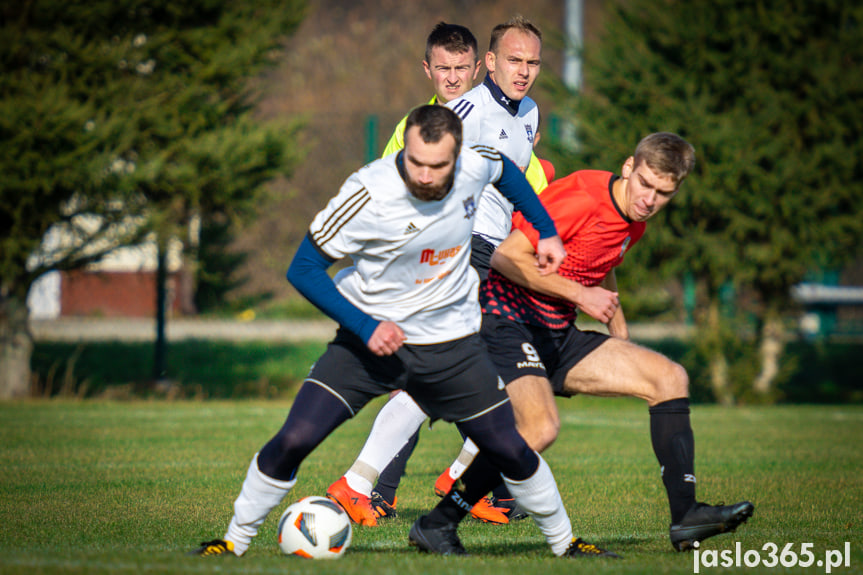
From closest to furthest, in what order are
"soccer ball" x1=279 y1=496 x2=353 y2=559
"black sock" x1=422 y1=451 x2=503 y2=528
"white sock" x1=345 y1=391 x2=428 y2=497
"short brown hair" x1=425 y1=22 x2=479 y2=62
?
"soccer ball" x1=279 y1=496 x2=353 y2=559
"black sock" x1=422 y1=451 x2=503 y2=528
"white sock" x1=345 y1=391 x2=428 y2=497
"short brown hair" x1=425 y1=22 x2=479 y2=62

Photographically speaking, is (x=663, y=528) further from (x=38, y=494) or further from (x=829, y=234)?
(x=829, y=234)

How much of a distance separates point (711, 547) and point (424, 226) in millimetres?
2381

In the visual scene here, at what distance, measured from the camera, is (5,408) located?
1234cm

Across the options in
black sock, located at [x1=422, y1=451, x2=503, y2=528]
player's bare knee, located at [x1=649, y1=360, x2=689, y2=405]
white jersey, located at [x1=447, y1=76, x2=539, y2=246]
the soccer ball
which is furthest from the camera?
white jersey, located at [x1=447, y1=76, x2=539, y2=246]

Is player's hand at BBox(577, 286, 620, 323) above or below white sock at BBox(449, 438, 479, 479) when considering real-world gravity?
above

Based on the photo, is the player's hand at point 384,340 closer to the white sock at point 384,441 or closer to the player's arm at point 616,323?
the white sock at point 384,441

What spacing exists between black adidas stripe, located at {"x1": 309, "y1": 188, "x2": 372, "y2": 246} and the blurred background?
387 inches

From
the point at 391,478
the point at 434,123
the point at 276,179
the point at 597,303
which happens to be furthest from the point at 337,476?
the point at 276,179

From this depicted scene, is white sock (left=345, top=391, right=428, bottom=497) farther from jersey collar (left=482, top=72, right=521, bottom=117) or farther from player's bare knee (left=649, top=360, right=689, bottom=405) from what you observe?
jersey collar (left=482, top=72, right=521, bottom=117)

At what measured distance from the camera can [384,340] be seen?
4062 mm

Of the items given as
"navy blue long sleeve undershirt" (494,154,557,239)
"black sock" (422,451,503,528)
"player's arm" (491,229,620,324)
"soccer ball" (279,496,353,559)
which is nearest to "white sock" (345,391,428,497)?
"black sock" (422,451,503,528)

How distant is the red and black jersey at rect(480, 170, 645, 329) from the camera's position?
4.99 m

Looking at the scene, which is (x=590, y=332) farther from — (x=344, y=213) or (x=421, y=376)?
(x=344, y=213)

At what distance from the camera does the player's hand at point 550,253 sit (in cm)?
455
